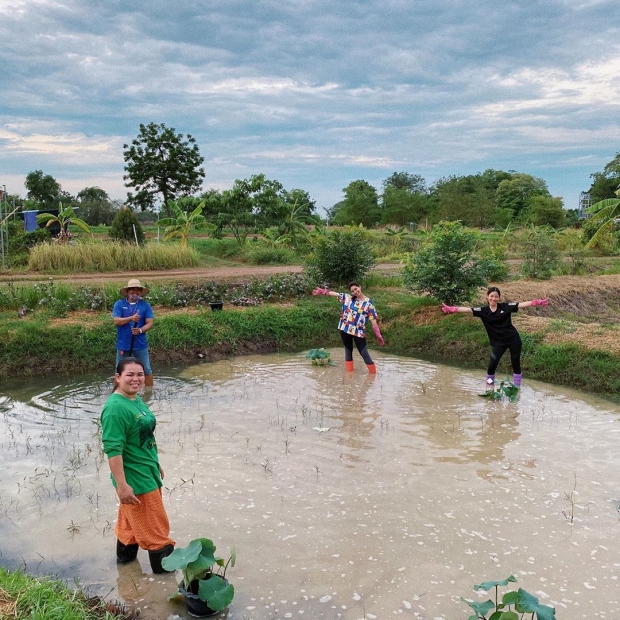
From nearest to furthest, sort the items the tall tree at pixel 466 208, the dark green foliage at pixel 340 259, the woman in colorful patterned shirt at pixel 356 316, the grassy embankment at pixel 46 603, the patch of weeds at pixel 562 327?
the grassy embankment at pixel 46 603 → the woman in colorful patterned shirt at pixel 356 316 → the patch of weeds at pixel 562 327 → the dark green foliage at pixel 340 259 → the tall tree at pixel 466 208

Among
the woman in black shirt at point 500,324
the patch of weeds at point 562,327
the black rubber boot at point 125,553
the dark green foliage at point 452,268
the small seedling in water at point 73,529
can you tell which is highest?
the dark green foliage at point 452,268

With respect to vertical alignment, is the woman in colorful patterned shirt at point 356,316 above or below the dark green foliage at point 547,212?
below

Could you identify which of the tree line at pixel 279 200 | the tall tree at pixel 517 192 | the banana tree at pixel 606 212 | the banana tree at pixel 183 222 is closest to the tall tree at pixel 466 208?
the tree line at pixel 279 200

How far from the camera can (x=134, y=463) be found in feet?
12.4

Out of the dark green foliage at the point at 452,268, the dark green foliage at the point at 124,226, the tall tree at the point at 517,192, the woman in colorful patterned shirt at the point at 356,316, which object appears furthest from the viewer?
the tall tree at the point at 517,192

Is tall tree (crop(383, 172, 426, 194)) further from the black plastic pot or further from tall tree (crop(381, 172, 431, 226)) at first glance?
the black plastic pot

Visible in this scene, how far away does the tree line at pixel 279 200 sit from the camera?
29.2 metres

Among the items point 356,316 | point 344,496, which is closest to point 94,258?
point 356,316

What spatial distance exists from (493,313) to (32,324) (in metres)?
→ 8.32

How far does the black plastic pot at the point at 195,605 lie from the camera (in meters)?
3.62

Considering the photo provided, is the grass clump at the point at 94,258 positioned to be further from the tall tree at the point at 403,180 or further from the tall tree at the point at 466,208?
the tall tree at the point at 403,180

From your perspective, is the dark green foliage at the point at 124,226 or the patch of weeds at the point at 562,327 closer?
the patch of weeds at the point at 562,327

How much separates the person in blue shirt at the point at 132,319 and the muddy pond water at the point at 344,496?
37.7 inches

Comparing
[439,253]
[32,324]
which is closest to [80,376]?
[32,324]
